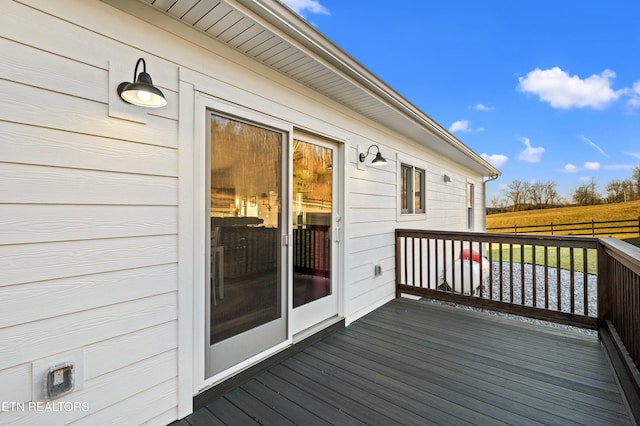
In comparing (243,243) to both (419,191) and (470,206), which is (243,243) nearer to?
(419,191)

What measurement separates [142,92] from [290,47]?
42.9 inches

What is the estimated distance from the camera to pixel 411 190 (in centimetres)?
484

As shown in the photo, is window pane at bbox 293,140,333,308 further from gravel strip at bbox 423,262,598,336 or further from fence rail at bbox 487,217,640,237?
fence rail at bbox 487,217,640,237

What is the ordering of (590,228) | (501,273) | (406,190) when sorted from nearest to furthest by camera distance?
(501,273)
(406,190)
(590,228)

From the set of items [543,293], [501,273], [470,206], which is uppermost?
[470,206]

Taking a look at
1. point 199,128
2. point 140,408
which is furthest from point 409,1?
point 140,408

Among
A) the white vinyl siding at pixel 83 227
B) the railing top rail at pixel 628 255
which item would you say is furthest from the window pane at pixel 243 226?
the railing top rail at pixel 628 255

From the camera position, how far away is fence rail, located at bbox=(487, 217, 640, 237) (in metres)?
12.3

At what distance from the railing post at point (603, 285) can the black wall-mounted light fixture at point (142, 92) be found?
12.4 ft

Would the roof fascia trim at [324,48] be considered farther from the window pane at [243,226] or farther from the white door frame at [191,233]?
the window pane at [243,226]

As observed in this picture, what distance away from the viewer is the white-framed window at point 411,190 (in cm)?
466

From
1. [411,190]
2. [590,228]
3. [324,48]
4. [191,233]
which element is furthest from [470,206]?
[590,228]

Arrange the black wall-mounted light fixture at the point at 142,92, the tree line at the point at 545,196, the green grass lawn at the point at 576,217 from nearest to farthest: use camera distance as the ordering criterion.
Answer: the black wall-mounted light fixture at the point at 142,92 → the green grass lawn at the point at 576,217 → the tree line at the point at 545,196

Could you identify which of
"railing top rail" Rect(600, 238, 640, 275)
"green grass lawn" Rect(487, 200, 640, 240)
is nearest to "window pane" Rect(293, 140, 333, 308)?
"railing top rail" Rect(600, 238, 640, 275)
